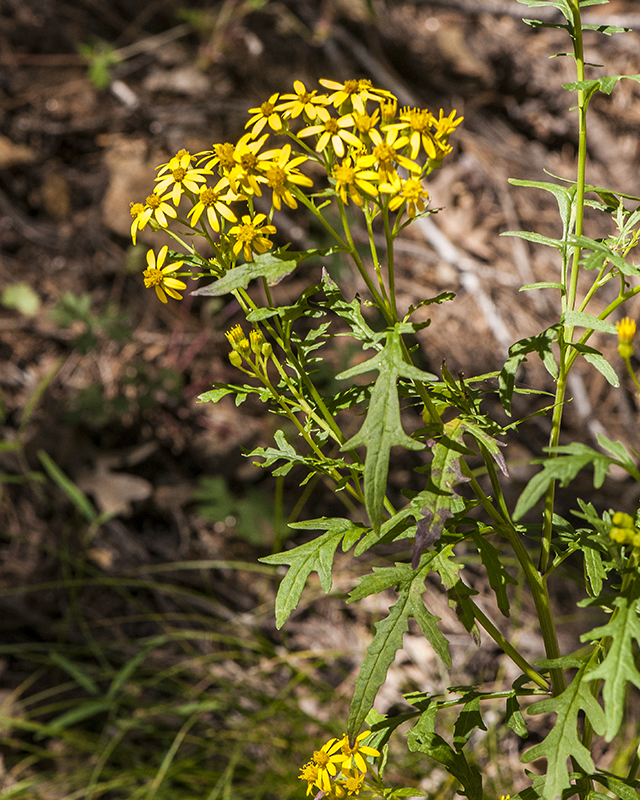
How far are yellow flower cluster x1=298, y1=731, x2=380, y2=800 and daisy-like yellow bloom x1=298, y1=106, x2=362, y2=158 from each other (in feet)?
3.69

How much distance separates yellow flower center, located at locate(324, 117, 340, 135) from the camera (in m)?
1.19

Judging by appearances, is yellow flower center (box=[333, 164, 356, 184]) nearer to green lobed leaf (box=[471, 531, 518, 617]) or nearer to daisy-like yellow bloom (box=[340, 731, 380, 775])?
green lobed leaf (box=[471, 531, 518, 617])

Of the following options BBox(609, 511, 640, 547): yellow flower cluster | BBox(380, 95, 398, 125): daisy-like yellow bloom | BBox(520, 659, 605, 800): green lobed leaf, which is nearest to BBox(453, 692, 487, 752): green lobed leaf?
BBox(520, 659, 605, 800): green lobed leaf

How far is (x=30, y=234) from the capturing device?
13.6ft

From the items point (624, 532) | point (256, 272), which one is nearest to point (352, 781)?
point (624, 532)

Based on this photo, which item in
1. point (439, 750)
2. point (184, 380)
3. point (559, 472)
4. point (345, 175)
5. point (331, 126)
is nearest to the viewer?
point (559, 472)

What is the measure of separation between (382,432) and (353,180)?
1.41 feet

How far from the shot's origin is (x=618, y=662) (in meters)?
1.00

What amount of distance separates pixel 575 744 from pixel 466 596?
30 centimetres

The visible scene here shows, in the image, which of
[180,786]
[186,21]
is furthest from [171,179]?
[186,21]

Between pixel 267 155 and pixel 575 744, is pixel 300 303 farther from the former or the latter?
pixel 575 744

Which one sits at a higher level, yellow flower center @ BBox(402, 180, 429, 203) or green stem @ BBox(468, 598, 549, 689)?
yellow flower center @ BBox(402, 180, 429, 203)

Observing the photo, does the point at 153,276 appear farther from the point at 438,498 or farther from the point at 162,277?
the point at 438,498

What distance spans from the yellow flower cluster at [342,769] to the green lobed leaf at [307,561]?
322 mm
